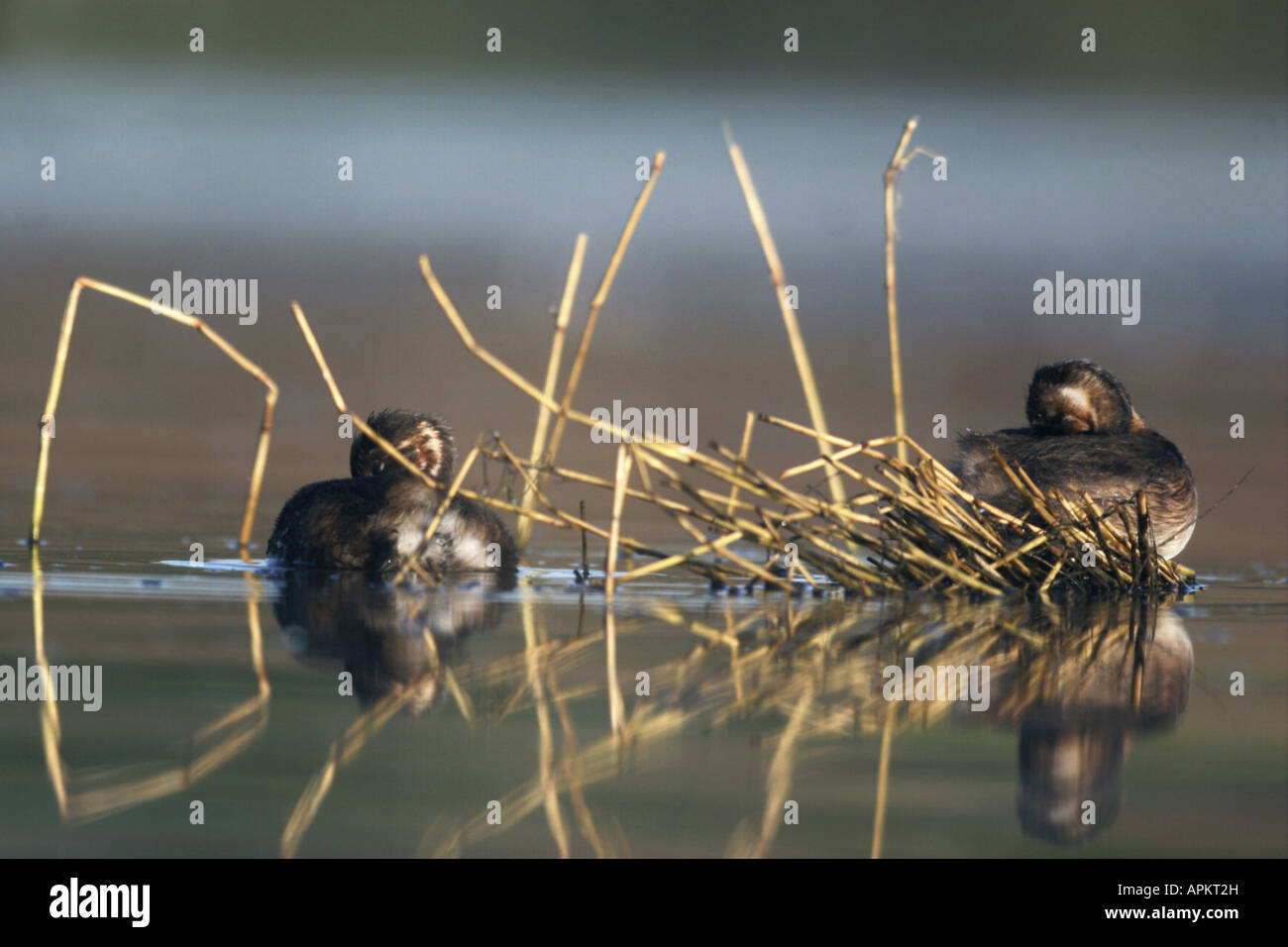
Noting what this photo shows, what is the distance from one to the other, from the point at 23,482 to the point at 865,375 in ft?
28.3

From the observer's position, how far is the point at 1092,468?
24.2 ft

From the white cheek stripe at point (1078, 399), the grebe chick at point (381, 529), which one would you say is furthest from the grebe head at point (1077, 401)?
the grebe chick at point (381, 529)

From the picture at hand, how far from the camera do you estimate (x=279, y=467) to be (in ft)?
37.3

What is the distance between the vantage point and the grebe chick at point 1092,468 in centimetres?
732

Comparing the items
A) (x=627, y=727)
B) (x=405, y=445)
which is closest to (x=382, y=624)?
(x=627, y=727)

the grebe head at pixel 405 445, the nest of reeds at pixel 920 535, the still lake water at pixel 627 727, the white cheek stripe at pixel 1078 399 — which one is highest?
the white cheek stripe at pixel 1078 399

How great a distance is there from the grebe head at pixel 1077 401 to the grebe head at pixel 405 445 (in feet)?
8.60

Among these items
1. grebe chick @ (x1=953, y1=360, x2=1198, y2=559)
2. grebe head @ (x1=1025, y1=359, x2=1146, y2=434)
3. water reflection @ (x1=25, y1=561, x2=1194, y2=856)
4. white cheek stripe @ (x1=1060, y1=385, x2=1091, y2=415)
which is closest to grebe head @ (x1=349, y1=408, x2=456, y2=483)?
water reflection @ (x1=25, y1=561, x2=1194, y2=856)

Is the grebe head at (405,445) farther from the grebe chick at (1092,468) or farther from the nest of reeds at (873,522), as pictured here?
the grebe chick at (1092,468)

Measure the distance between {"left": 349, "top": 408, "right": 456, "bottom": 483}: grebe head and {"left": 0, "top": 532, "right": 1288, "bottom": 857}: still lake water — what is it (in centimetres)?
112

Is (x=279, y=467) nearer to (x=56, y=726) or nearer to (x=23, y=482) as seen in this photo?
(x=23, y=482)

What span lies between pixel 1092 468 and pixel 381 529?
9.48ft

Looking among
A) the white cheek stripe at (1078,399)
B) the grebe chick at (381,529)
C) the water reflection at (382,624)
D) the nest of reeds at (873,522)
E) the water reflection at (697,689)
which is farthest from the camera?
the white cheek stripe at (1078,399)

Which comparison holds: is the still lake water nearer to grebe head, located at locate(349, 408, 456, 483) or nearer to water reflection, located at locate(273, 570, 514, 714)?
water reflection, located at locate(273, 570, 514, 714)
